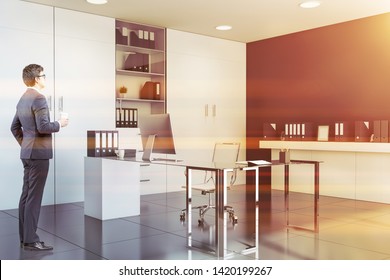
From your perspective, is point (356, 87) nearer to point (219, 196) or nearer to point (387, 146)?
point (387, 146)

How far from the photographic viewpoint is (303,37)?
6.77m

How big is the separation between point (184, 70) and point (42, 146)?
3.78 meters

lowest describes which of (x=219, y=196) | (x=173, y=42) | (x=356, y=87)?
(x=219, y=196)

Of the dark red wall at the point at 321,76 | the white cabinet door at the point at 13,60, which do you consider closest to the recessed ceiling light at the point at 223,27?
the dark red wall at the point at 321,76

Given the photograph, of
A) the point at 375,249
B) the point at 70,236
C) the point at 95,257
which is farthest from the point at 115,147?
the point at 375,249

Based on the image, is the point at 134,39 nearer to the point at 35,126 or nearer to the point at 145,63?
the point at 145,63

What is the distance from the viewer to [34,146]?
11.0 feet

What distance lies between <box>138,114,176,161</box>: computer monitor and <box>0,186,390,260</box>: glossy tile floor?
0.81m

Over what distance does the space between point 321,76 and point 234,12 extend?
1802 millimetres

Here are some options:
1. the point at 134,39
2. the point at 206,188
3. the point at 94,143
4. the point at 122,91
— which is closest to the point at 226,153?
the point at 206,188

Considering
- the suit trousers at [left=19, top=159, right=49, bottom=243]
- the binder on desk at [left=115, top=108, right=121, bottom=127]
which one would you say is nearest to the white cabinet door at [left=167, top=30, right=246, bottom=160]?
the binder on desk at [left=115, top=108, right=121, bottom=127]

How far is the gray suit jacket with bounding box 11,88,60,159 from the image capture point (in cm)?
334

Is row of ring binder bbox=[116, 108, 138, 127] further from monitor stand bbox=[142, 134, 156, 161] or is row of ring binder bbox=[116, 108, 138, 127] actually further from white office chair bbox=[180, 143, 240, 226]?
monitor stand bbox=[142, 134, 156, 161]

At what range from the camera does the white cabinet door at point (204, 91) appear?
6.72 metres
